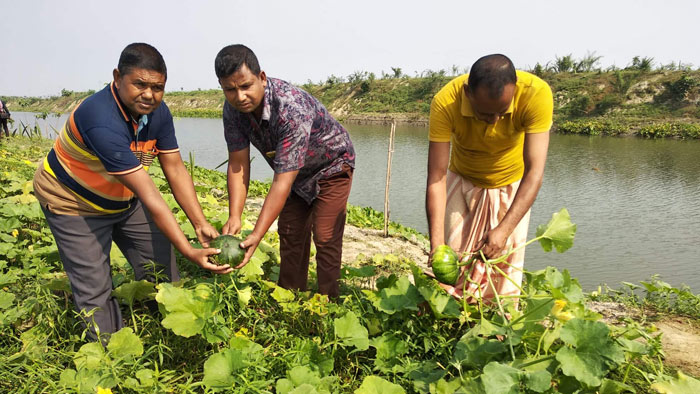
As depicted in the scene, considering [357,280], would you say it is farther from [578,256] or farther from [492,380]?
[578,256]

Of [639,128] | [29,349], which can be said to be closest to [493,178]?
[29,349]

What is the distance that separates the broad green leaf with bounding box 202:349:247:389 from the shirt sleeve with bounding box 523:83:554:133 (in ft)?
6.78

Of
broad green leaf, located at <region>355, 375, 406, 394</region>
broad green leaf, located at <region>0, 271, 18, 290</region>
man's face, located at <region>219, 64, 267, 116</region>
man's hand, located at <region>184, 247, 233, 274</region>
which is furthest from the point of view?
broad green leaf, located at <region>0, 271, 18, 290</region>

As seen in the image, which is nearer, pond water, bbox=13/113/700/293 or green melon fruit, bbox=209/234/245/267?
green melon fruit, bbox=209/234/245/267

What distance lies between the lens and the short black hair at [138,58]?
232 cm

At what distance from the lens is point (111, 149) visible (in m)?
2.33

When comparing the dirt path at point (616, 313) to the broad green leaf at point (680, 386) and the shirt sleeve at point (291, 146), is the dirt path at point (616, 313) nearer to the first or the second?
the broad green leaf at point (680, 386)

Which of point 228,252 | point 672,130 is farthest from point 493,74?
point 672,130

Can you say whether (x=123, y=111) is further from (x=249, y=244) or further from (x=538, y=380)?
(x=538, y=380)

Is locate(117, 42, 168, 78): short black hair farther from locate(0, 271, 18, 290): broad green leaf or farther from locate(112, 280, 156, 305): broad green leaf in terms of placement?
locate(0, 271, 18, 290): broad green leaf

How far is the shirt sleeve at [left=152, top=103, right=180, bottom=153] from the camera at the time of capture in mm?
2756

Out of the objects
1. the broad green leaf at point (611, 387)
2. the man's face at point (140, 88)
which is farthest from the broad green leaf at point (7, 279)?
the broad green leaf at point (611, 387)

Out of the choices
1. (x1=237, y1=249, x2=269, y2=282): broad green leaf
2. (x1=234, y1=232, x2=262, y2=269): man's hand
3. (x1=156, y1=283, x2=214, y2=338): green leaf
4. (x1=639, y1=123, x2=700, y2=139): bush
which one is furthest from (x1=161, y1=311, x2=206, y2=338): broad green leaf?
(x1=639, y1=123, x2=700, y2=139): bush

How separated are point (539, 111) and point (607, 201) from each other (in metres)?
10.6
